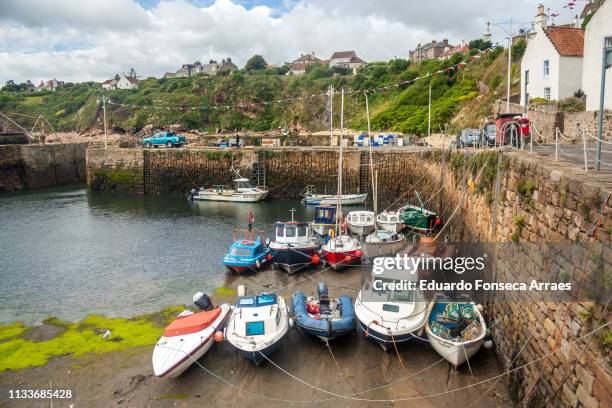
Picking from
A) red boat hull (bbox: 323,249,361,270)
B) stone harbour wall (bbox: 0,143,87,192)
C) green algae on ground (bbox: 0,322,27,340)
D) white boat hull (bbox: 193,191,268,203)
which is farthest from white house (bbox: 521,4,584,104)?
stone harbour wall (bbox: 0,143,87,192)

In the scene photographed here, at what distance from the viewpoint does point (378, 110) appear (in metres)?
59.5

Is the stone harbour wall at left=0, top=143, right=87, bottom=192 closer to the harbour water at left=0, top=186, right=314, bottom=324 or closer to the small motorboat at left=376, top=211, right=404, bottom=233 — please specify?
the harbour water at left=0, top=186, right=314, bottom=324

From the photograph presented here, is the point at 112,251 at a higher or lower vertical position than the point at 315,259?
lower

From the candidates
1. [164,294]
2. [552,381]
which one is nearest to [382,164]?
[164,294]

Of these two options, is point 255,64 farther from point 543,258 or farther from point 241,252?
point 543,258

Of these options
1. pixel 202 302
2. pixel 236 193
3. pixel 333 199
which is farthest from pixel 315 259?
pixel 236 193

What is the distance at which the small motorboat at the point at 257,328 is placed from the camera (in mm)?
11599

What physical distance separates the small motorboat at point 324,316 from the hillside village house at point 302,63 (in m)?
95.4

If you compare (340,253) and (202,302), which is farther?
(340,253)

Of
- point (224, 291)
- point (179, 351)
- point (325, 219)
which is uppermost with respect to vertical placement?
point (325, 219)

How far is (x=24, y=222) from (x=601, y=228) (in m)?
34.9

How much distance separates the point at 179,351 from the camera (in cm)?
1147

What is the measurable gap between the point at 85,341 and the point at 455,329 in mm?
10646

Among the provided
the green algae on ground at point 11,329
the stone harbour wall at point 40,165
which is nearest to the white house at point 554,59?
the green algae on ground at point 11,329
